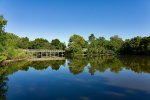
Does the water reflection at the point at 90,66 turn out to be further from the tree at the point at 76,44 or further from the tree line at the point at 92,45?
the tree at the point at 76,44

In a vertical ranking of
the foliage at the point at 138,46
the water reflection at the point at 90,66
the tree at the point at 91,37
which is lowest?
the water reflection at the point at 90,66

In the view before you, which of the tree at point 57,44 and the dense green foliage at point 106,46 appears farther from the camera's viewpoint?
the tree at point 57,44

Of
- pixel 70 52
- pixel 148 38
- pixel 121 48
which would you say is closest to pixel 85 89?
pixel 148 38

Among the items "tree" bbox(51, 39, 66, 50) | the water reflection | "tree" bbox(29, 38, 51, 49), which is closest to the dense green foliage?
"tree" bbox(51, 39, 66, 50)

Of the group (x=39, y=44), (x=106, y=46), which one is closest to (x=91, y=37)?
(x=106, y=46)

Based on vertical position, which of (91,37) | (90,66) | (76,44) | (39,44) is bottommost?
(90,66)

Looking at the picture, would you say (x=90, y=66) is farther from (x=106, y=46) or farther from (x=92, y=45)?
(x=106, y=46)

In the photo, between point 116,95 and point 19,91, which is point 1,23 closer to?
point 19,91

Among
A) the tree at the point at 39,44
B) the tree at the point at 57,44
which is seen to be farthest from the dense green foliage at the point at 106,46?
the tree at the point at 39,44

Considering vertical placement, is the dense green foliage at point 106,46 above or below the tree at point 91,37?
below

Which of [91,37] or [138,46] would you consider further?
[91,37]

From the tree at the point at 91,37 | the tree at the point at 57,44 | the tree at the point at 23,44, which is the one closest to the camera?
the tree at the point at 23,44

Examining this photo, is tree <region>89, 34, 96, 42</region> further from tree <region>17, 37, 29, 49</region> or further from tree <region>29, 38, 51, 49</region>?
tree <region>17, 37, 29, 49</region>

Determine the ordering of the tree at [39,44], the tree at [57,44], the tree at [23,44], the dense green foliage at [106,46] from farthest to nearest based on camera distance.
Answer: the tree at [57,44]
the tree at [23,44]
the tree at [39,44]
the dense green foliage at [106,46]
